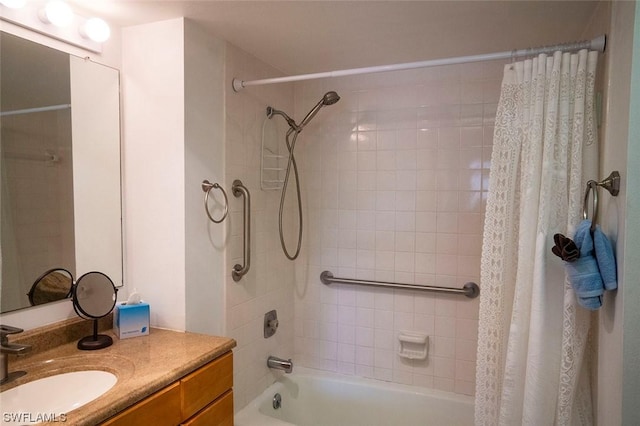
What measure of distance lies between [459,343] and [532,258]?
3.56 ft

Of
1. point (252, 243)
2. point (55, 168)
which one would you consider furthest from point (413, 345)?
point (55, 168)

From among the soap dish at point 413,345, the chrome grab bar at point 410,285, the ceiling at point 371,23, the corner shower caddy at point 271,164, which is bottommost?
the soap dish at point 413,345

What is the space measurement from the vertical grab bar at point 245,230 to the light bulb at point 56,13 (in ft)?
3.20

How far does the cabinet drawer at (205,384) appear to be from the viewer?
137cm

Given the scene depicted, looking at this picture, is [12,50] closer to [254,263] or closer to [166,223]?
[166,223]

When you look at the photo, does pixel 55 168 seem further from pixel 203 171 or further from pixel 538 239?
pixel 538 239

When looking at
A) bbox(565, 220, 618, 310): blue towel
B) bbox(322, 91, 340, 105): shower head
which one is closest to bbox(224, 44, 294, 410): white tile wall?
bbox(322, 91, 340, 105): shower head

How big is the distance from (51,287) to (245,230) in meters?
0.91

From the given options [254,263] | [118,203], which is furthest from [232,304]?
[118,203]

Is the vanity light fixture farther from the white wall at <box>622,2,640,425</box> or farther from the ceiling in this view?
the white wall at <box>622,2,640,425</box>

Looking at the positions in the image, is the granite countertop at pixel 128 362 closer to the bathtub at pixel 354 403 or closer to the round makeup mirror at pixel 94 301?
the round makeup mirror at pixel 94 301

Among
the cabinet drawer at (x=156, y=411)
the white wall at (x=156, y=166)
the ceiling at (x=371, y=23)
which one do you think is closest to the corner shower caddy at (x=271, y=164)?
the ceiling at (x=371, y=23)

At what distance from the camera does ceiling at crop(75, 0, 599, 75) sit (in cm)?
159

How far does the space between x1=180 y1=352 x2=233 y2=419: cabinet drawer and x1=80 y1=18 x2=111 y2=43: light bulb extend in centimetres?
143
